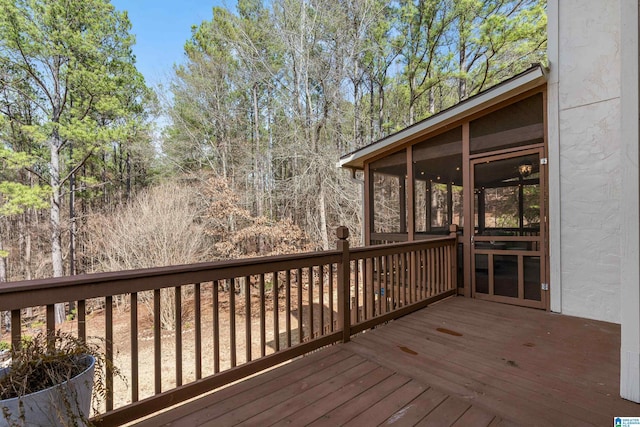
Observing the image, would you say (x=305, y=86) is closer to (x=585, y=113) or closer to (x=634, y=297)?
(x=585, y=113)

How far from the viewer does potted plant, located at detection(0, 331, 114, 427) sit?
1.11 meters

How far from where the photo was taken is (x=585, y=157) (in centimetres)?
337

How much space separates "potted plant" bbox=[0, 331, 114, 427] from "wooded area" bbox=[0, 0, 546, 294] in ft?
26.2

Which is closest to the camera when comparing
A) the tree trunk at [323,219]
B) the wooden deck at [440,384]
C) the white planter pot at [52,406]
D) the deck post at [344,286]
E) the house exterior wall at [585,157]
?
the white planter pot at [52,406]

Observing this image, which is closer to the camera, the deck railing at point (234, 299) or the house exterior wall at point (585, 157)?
the deck railing at point (234, 299)

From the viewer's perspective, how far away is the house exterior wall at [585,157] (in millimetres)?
3207

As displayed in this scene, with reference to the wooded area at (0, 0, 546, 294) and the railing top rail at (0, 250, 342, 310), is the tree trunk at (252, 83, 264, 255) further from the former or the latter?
the railing top rail at (0, 250, 342, 310)

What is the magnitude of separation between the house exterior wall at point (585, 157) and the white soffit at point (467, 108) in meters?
0.30

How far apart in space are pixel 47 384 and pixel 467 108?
4773mm

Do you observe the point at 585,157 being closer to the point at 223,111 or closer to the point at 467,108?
the point at 467,108

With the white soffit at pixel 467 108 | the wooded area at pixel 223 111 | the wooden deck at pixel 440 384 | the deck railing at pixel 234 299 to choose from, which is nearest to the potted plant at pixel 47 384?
the deck railing at pixel 234 299

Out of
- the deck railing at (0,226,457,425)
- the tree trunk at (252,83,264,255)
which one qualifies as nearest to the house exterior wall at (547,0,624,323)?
the deck railing at (0,226,457,425)

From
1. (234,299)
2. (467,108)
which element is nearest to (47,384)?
(234,299)

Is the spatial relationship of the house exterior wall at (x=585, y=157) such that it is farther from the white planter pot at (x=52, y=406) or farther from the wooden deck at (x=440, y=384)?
the white planter pot at (x=52, y=406)
